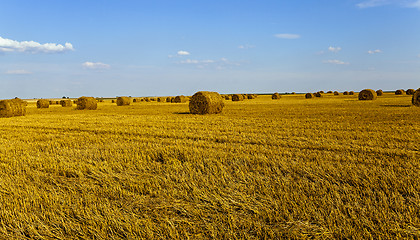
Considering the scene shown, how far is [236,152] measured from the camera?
23.7ft

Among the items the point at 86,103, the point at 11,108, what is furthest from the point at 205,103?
the point at 86,103

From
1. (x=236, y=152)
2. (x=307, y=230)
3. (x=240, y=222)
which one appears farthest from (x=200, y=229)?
(x=236, y=152)

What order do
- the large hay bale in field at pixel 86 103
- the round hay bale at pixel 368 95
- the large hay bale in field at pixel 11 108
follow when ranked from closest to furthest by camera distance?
the large hay bale in field at pixel 11 108, the large hay bale in field at pixel 86 103, the round hay bale at pixel 368 95

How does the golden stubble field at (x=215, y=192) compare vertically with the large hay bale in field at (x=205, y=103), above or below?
below

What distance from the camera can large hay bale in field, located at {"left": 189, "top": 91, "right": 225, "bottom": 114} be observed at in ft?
66.0

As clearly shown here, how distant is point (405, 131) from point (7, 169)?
11425mm

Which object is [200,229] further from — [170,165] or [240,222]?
[170,165]

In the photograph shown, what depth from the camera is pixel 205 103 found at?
20.1m

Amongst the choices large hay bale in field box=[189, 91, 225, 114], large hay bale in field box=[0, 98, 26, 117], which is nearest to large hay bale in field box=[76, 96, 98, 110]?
large hay bale in field box=[0, 98, 26, 117]

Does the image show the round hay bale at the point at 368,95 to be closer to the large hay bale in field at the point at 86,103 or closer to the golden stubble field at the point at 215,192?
the golden stubble field at the point at 215,192

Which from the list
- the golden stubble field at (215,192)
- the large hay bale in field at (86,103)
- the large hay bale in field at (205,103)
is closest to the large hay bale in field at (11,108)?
the large hay bale in field at (86,103)

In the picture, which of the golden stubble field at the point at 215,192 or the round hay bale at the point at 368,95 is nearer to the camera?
the golden stubble field at the point at 215,192

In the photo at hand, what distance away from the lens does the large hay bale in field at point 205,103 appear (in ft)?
66.0

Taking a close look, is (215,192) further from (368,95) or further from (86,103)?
(368,95)
